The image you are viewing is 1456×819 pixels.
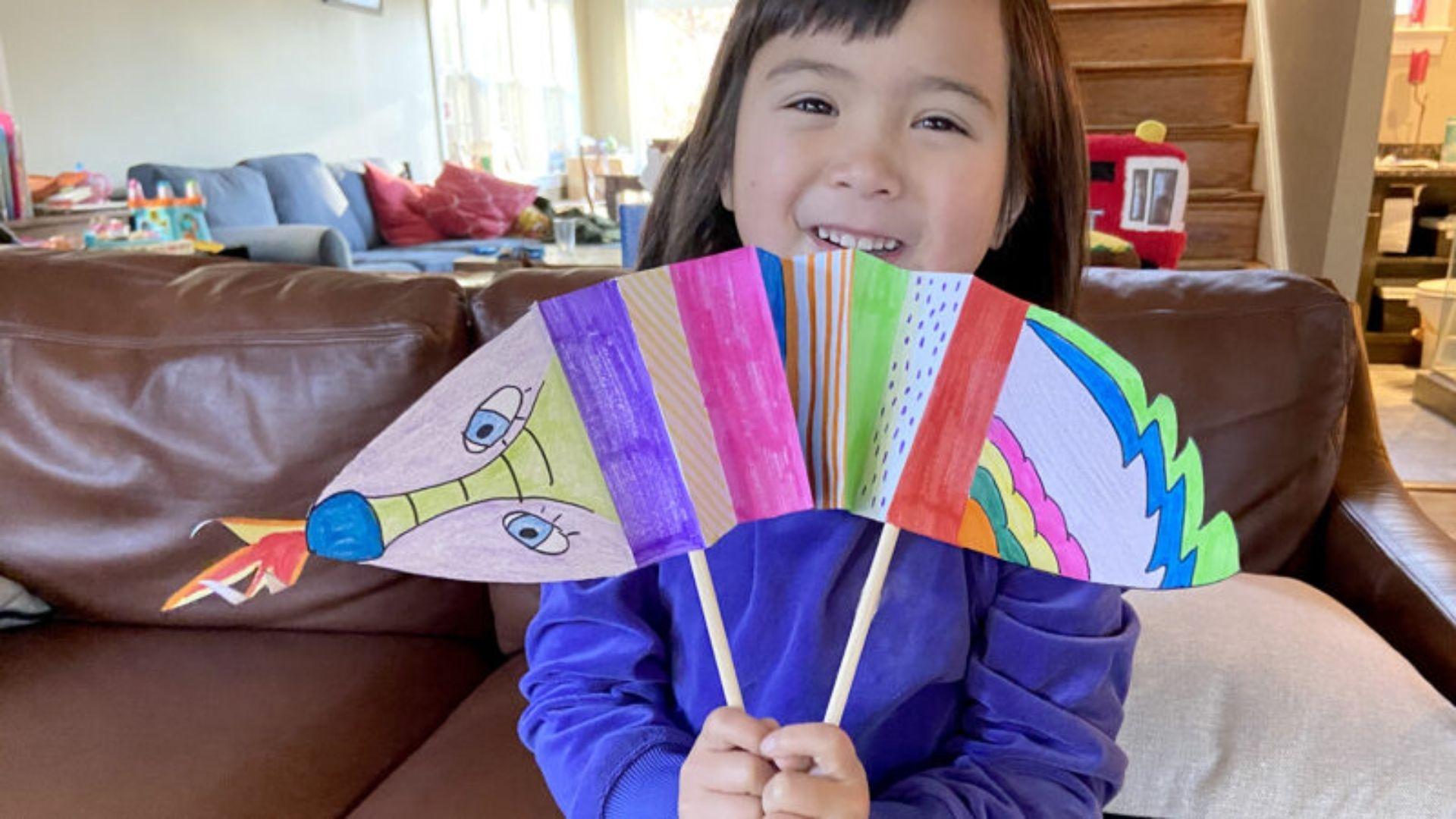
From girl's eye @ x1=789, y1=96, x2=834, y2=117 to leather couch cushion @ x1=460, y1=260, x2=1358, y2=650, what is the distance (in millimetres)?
714

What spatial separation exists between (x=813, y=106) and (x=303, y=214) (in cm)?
441

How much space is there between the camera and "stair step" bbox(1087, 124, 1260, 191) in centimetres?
335

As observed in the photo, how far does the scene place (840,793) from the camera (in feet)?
1.71

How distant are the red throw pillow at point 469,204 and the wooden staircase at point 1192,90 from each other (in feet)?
9.94

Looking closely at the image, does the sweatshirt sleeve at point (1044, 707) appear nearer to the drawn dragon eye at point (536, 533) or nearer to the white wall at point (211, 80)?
the drawn dragon eye at point (536, 533)

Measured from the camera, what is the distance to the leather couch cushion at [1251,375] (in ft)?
4.31

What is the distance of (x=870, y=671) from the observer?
28.2 inches

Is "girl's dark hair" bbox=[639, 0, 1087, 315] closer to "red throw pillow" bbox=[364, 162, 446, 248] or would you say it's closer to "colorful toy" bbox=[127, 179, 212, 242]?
"colorful toy" bbox=[127, 179, 212, 242]

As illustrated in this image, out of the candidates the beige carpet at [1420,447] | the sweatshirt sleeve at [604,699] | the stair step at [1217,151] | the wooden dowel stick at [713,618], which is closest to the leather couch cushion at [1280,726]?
the sweatshirt sleeve at [604,699]

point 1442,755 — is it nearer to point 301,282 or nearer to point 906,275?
point 906,275

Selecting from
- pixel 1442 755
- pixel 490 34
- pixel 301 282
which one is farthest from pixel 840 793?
pixel 490 34

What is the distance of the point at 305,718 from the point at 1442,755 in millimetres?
1180

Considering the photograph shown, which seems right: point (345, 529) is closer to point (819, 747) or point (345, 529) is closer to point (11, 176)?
point (819, 747)

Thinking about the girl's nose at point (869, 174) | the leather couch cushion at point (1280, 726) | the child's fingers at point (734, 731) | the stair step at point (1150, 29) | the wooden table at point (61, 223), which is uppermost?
the stair step at point (1150, 29)
